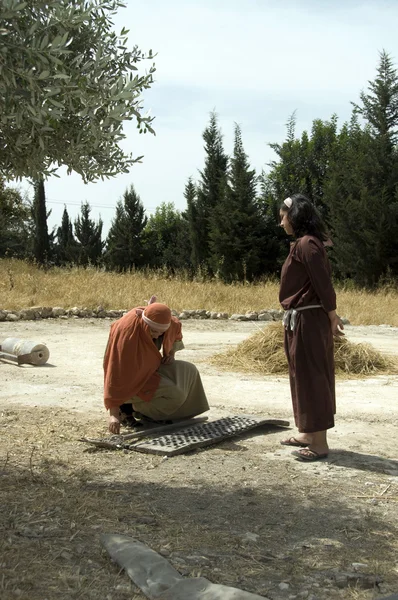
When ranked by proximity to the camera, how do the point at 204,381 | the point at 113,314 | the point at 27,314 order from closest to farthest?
1. the point at 204,381
2. the point at 27,314
3. the point at 113,314

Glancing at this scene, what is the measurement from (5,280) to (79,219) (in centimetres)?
2705

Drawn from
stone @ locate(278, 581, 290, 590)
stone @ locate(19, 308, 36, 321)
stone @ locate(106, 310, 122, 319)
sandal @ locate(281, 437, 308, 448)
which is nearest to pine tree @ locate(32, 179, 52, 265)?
stone @ locate(106, 310, 122, 319)

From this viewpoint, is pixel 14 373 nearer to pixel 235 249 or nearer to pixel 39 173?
pixel 39 173

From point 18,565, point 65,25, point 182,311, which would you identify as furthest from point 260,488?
point 182,311

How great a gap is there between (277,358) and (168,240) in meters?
39.3

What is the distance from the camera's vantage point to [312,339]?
5.69 meters

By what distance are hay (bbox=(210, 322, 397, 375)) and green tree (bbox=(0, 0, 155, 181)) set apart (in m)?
5.60

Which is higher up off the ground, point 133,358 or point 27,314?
point 133,358

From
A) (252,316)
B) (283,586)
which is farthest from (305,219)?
(252,316)

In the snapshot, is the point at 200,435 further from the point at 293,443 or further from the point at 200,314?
the point at 200,314

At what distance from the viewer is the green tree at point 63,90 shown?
4031mm

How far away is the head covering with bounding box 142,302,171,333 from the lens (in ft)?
20.7

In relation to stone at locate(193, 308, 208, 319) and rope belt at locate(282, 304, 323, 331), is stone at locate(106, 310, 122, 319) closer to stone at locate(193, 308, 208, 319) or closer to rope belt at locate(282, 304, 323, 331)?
stone at locate(193, 308, 208, 319)

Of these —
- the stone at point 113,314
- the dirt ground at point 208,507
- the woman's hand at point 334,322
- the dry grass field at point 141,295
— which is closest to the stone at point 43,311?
the dry grass field at point 141,295
